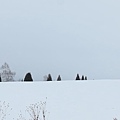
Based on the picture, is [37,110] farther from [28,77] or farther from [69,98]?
[28,77]

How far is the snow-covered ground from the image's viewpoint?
21.6 feet

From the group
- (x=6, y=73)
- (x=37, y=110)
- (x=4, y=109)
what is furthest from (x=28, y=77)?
(x=6, y=73)

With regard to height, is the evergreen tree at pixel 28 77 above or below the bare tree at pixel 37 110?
above

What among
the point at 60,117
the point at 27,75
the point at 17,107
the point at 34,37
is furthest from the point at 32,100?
the point at 34,37

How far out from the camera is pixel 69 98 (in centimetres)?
674

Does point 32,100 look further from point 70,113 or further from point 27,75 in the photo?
point 27,75

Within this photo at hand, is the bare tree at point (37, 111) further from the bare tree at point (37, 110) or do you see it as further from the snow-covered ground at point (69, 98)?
the snow-covered ground at point (69, 98)

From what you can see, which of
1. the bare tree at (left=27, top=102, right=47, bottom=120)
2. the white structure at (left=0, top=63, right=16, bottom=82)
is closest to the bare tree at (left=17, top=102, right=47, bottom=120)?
the bare tree at (left=27, top=102, right=47, bottom=120)

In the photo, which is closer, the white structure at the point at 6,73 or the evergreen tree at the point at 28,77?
the evergreen tree at the point at 28,77

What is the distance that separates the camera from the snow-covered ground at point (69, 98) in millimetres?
6598

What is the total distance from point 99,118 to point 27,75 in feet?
14.3

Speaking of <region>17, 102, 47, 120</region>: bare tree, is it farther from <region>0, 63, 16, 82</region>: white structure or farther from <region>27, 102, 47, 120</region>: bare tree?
<region>0, 63, 16, 82</region>: white structure

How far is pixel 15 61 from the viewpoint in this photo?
1373 cm

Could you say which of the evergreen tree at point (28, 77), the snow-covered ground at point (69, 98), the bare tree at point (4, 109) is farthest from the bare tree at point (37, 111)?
the evergreen tree at point (28, 77)
